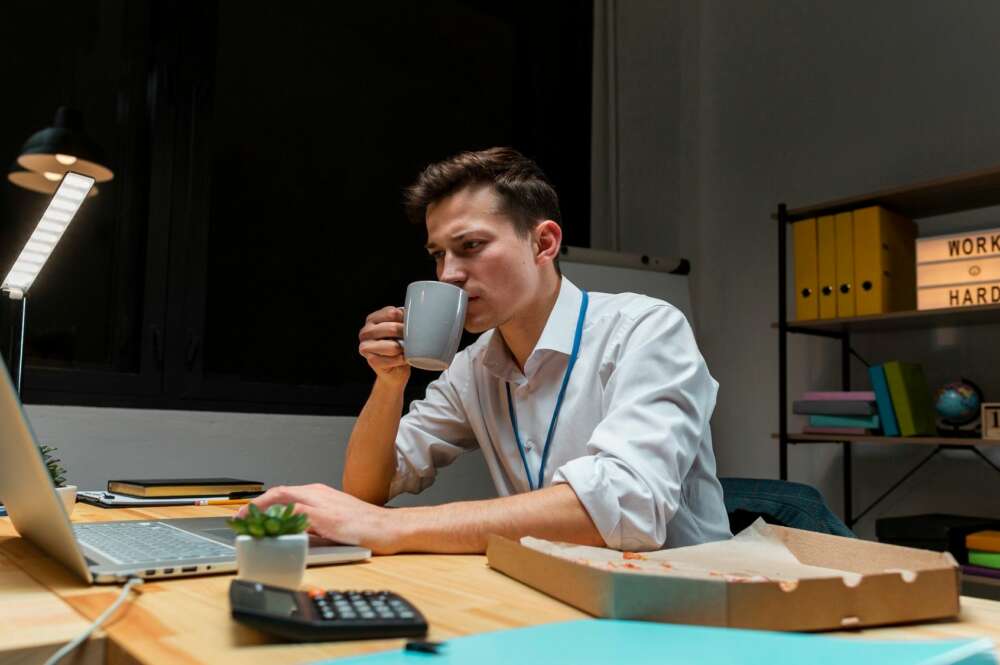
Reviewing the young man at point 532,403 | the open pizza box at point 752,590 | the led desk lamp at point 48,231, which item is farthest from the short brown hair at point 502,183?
the open pizza box at point 752,590

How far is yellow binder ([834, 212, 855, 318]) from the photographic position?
2.50 meters

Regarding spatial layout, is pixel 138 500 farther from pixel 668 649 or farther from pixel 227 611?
pixel 668 649

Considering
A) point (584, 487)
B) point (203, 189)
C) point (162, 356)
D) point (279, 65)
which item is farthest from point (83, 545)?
point (279, 65)

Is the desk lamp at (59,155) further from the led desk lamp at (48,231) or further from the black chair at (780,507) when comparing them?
the black chair at (780,507)

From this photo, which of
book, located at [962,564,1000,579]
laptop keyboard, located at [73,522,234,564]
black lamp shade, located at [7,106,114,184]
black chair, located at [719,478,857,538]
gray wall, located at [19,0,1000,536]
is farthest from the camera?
gray wall, located at [19,0,1000,536]

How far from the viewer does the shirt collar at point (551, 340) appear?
142cm

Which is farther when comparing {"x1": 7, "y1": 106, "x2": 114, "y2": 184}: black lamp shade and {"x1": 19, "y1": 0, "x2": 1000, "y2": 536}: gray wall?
{"x1": 19, "y1": 0, "x2": 1000, "y2": 536}: gray wall

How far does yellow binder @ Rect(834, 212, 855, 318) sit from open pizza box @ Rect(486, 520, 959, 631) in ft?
6.14

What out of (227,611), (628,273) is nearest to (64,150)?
(628,273)

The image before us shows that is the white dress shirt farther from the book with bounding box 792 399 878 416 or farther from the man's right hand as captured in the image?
the book with bounding box 792 399 878 416

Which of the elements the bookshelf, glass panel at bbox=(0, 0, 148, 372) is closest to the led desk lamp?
glass panel at bbox=(0, 0, 148, 372)

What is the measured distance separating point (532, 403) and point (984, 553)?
1.39 meters

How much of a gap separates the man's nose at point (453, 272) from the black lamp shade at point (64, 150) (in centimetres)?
127

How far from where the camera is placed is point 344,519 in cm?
95
